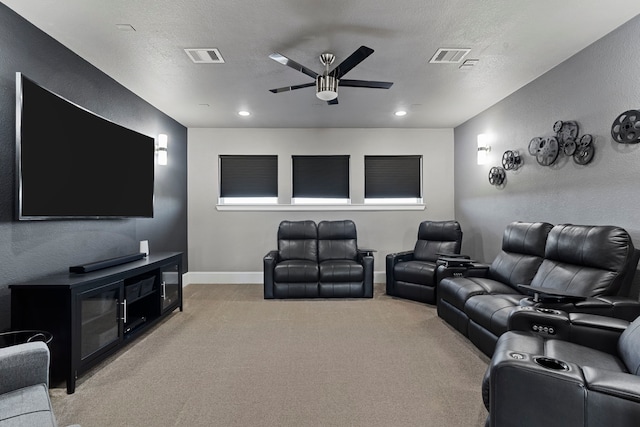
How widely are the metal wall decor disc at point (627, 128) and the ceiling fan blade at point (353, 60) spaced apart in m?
2.03

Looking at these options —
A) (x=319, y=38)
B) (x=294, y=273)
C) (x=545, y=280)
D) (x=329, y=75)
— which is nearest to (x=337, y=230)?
(x=294, y=273)

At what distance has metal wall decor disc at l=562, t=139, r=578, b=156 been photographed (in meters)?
2.90

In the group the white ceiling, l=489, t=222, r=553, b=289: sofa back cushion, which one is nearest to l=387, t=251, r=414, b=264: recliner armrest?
l=489, t=222, r=553, b=289: sofa back cushion

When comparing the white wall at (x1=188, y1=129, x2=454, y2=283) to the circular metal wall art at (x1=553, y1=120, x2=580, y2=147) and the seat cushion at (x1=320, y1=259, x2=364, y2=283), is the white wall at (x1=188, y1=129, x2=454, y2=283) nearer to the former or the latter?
the seat cushion at (x1=320, y1=259, x2=364, y2=283)

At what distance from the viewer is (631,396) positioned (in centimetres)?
114

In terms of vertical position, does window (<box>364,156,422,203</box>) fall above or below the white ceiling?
below

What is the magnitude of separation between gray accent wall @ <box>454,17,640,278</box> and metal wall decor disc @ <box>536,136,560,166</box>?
0.20 ft

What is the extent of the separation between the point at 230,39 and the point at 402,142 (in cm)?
366

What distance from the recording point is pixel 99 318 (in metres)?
2.50

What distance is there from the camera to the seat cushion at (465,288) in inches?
116

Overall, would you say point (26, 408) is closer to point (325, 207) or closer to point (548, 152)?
point (548, 152)

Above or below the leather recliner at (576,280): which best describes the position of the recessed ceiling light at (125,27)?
above

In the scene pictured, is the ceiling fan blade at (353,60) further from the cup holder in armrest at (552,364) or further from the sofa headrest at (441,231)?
the sofa headrest at (441,231)

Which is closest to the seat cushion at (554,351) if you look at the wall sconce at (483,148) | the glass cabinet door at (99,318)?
the glass cabinet door at (99,318)
